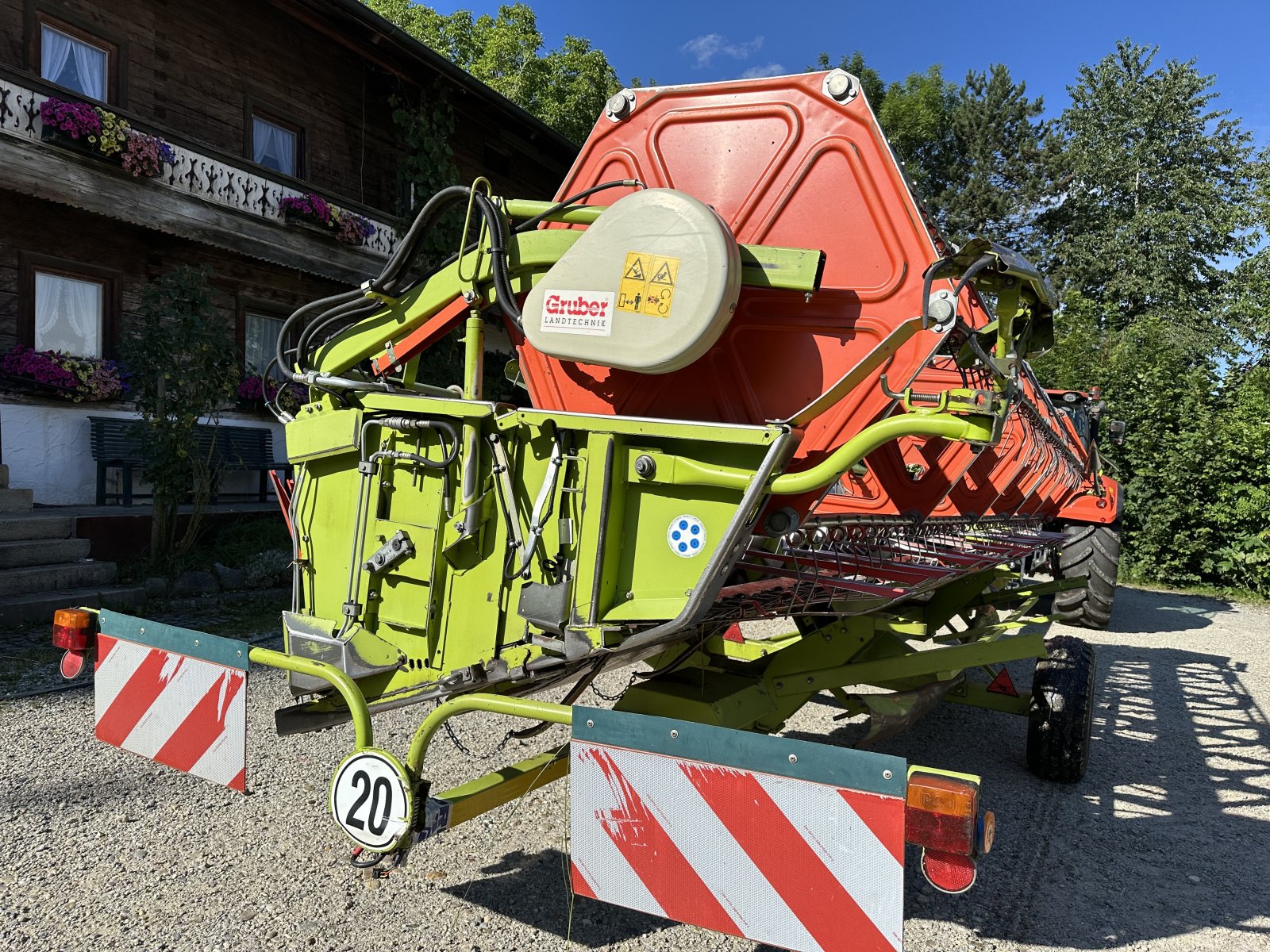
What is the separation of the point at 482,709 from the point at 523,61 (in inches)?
1040

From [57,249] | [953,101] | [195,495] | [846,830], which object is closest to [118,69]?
[57,249]

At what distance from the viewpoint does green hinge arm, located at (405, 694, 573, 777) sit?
2.24 meters

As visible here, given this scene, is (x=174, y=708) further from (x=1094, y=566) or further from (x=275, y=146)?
(x=275, y=146)

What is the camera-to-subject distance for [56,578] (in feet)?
22.4

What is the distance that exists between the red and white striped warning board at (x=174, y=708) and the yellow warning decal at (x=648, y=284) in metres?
1.63

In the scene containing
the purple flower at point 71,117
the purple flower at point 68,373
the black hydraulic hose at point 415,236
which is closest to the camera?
the black hydraulic hose at point 415,236

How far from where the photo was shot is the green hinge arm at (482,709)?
2242 millimetres

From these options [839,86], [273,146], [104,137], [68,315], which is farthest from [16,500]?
[839,86]

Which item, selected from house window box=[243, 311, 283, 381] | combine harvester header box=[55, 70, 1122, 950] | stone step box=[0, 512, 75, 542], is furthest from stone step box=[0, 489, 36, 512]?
combine harvester header box=[55, 70, 1122, 950]

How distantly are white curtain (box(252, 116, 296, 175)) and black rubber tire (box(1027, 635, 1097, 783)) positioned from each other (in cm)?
1119

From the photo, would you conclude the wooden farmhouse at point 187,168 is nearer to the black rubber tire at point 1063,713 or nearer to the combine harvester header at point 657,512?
the combine harvester header at point 657,512

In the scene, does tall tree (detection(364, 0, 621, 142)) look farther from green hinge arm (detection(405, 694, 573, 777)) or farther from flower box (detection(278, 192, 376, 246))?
green hinge arm (detection(405, 694, 573, 777))

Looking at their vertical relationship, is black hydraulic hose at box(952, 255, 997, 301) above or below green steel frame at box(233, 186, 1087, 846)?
above

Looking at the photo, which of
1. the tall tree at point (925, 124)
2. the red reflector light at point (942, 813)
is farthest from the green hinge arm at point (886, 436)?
the tall tree at point (925, 124)
